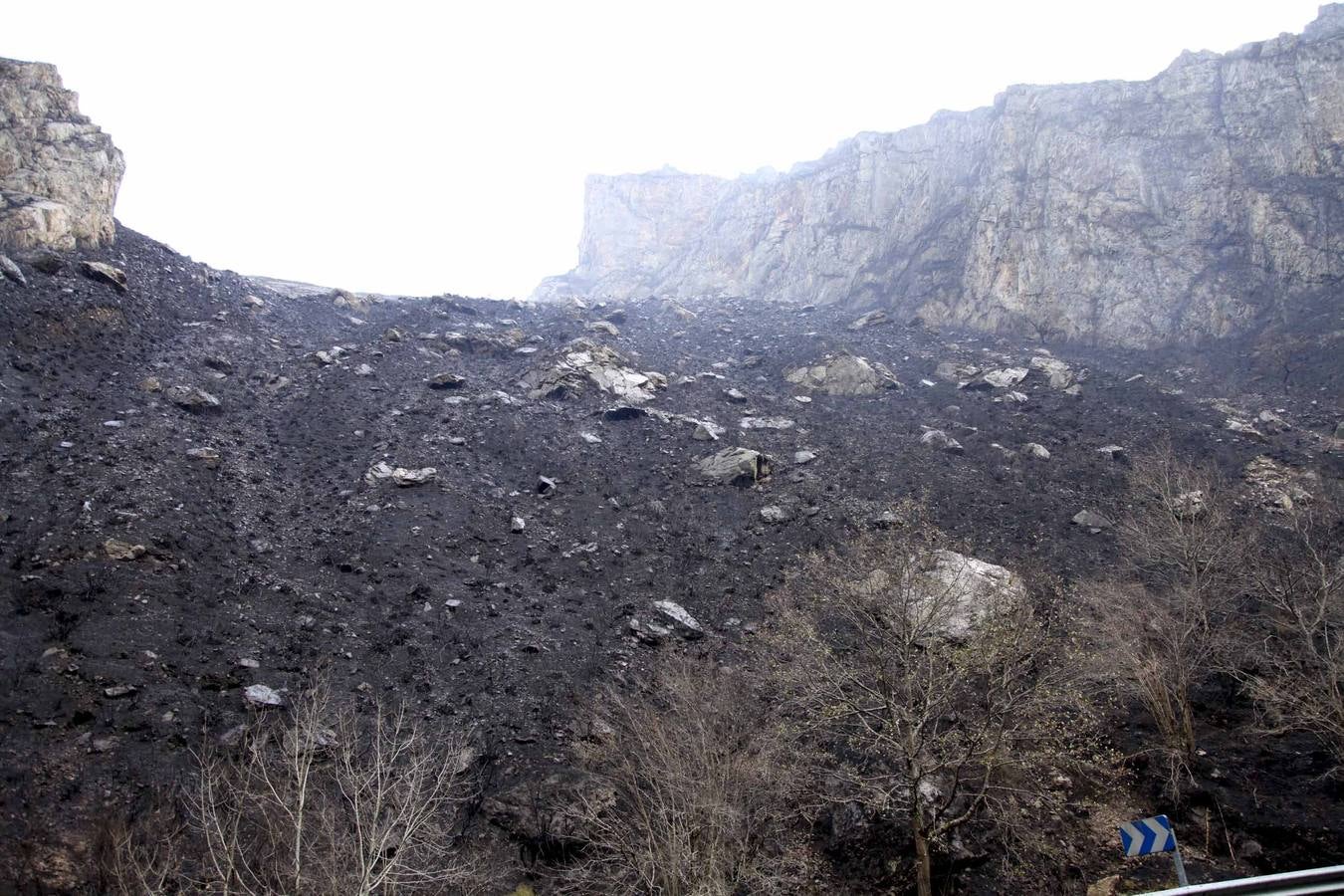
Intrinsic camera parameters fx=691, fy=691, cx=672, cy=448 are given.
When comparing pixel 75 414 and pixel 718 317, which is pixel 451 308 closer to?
pixel 718 317

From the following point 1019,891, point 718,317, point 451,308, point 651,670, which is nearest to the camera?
point 1019,891

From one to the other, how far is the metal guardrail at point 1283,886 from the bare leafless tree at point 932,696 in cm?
469

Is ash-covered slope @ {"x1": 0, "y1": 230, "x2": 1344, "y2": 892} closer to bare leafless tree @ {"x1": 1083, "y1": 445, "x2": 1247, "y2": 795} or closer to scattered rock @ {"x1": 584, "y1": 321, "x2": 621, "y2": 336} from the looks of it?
scattered rock @ {"x1": 584, "y1": 321, "x2": 621, "y2": 336}

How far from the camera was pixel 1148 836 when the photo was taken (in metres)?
7.67

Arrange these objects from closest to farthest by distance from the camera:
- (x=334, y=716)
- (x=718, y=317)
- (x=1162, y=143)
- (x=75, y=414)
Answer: (x=334, y=716)
(x=75, y=414)
(x=1162, y=143)
(x=718, y=317)

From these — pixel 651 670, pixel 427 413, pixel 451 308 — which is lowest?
pixel 651 670

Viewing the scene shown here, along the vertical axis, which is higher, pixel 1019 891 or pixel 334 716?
pixel 334 716

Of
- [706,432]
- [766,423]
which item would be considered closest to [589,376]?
[706,432]

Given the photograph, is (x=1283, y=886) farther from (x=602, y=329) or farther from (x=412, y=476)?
(x=602, y=329)

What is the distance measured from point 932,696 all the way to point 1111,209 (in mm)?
49953

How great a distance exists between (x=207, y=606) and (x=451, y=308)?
31.9 metres

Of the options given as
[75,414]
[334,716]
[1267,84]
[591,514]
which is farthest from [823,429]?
[1267,84]

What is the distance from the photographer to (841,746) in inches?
668

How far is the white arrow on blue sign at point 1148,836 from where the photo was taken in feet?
24.4
